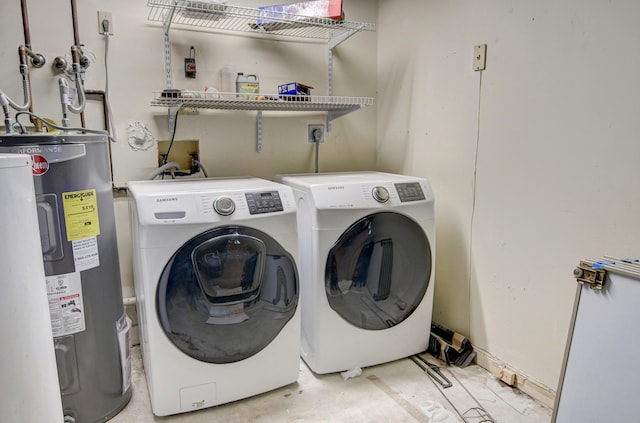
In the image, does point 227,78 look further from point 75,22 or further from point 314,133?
point 75,22

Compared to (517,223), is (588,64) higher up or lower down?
higher up

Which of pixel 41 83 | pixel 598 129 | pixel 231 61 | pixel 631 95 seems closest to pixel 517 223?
pixel 598 129

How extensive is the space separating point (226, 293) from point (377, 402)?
0.80 m

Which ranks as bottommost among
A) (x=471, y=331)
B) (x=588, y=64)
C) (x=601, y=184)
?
(x=471, y=331)

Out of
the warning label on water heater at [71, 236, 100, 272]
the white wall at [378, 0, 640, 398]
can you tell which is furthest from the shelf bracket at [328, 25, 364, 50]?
the warning label on water heater at [71, 236, 100, 272]

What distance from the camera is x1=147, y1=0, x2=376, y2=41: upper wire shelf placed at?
188cm

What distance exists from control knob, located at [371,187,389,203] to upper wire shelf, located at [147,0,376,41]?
95 cm

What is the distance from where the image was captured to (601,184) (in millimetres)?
1460

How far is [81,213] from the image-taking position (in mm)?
1455

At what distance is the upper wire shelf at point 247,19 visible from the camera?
6.16 ft

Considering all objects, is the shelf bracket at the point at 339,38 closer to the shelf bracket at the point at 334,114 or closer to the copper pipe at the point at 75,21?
the shelf bracket at the point at 334,114

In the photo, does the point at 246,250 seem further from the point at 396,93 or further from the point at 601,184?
the point at 396,93

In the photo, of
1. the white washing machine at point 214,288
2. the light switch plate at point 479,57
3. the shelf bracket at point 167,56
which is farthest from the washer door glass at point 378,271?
the shelf bracket at point 167,56

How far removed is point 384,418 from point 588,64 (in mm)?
1548
